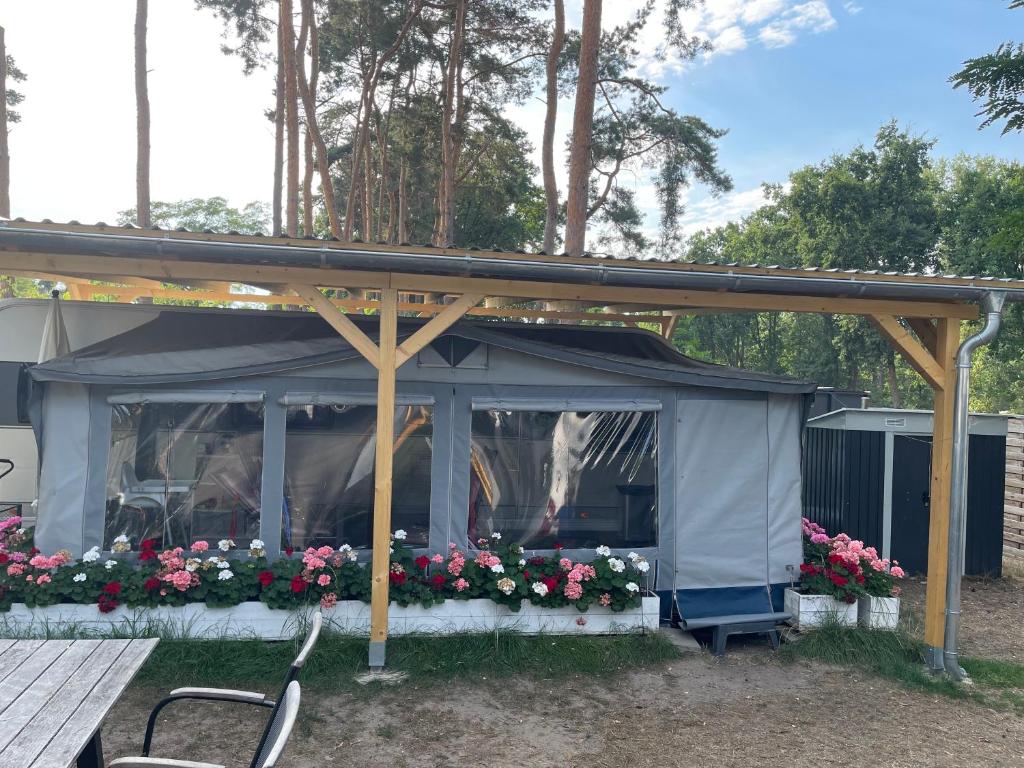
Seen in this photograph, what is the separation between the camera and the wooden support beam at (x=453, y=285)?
459 centimetres

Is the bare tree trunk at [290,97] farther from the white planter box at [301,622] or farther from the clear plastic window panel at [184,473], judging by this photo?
the white planter box at [301,622]

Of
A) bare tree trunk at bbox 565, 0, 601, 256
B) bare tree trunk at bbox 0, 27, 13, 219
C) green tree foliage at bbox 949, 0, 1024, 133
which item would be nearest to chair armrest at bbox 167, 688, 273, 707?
bare tree trunk at bbox 565, 0, 601, 256

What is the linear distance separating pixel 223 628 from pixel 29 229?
2.68 meters

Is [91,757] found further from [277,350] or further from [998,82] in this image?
[998,82]

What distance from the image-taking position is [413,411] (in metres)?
5.62

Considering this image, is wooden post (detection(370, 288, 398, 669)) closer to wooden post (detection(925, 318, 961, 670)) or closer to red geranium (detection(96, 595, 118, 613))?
red geranium (detection(96, 595, 118, 613))

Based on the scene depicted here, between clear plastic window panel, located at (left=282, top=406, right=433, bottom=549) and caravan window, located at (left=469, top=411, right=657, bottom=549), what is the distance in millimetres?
390

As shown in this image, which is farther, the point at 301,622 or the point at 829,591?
the point at 829,591

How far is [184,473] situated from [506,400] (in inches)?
89.8

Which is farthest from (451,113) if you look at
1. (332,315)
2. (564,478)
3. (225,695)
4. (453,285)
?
(225,695)

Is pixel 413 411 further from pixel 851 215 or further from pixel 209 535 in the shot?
pixel 851 215

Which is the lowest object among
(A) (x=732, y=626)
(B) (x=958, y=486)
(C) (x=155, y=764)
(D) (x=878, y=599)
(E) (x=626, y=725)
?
(E) (x=626, y=725)

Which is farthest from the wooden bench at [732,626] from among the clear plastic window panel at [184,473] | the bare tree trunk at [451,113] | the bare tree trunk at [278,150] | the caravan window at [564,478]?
the bare tree trunk at [278,150]

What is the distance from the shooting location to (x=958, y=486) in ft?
16.9
